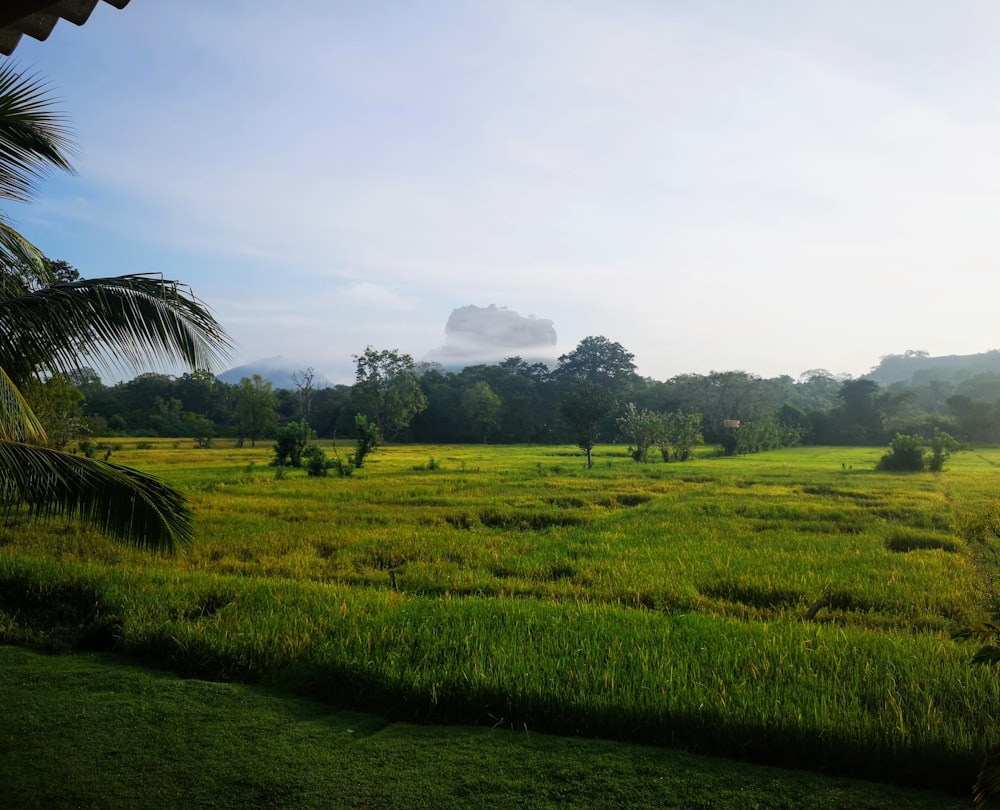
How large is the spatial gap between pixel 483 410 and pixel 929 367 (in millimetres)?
53234

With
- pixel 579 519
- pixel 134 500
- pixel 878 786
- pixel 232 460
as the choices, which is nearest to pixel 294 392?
pixel 232 460

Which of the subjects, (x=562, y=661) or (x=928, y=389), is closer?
(x=562, y=661)

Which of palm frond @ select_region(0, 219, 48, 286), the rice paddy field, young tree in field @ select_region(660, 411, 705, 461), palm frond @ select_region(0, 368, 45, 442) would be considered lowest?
the rice paddy field

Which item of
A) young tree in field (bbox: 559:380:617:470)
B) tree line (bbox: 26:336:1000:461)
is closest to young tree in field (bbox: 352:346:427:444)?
tree line (bbox: 26:336:1000:461)

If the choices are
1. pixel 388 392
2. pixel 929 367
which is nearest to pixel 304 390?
pixel 388 392

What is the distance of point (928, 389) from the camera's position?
168 feet

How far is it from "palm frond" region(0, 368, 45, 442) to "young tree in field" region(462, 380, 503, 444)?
49031mm

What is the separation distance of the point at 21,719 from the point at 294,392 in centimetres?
5106

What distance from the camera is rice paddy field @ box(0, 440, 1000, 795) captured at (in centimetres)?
381

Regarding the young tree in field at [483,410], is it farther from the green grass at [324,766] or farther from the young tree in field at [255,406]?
the green grass at [324,766]

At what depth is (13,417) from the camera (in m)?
4.54

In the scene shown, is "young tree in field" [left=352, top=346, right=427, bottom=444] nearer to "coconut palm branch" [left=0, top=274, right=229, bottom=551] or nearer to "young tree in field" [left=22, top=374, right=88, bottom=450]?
"young tree in field" [left=22, top=374, right=88, bottom=450]

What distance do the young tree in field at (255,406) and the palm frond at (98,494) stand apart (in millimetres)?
35408

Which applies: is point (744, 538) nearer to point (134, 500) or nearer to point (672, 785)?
point (672, 785)
